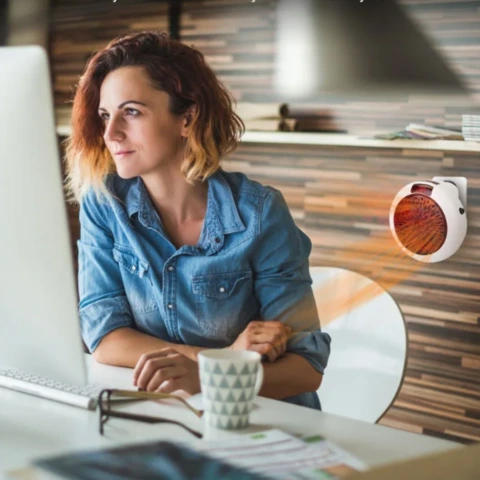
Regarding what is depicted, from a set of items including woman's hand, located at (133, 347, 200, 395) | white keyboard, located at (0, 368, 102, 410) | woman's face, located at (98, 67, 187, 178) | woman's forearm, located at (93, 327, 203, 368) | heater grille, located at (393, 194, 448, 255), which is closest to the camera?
white keyboard, located at (0, 368, 102, 410)

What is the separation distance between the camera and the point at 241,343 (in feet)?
4.95

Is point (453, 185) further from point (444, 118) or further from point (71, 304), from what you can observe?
point (71, 304)

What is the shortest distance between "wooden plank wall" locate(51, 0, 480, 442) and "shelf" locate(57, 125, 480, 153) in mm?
87

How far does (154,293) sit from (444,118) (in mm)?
1316

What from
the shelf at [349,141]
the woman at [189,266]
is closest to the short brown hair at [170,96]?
the woman at [189,266]

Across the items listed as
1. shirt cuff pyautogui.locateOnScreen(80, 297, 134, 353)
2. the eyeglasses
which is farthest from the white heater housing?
the eyeglasses

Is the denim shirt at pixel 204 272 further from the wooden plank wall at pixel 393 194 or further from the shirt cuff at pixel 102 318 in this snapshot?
the wooden plank wall at pixel 393 194

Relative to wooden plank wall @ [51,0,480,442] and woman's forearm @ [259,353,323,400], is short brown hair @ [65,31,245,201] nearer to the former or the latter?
woman's forearm @ [259,353,323,400]

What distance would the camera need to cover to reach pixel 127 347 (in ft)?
4.79

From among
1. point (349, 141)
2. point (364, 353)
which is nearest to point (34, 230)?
point (364, 353)

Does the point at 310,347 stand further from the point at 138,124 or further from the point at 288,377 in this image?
the point at 138,124

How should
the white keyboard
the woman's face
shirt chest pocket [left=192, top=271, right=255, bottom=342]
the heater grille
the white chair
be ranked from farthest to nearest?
the heater grille
the woman's face
the white chair
shirt chest pocket [left=192, top=271, right=255, bottom=342]
the white keyboard

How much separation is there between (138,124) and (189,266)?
57 cm

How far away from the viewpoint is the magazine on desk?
812mm
